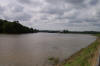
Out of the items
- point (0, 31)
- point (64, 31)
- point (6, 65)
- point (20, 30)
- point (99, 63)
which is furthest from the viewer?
point (64, 31)

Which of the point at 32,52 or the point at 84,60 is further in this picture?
the point at 32,52

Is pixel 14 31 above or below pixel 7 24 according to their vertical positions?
below

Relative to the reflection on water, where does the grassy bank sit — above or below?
above

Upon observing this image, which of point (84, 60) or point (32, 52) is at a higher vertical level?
point (84, 60)

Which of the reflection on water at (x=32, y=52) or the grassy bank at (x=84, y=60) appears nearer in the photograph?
the grassy bank at (x=84, y=60)

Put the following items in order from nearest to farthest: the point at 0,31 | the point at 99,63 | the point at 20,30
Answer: the point at 99,63 → the point at 0,31 → the point at 20,30

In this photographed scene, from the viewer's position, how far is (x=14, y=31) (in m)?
79.9

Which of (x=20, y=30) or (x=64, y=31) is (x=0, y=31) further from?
(x=64, y=31)

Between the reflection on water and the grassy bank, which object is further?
the reflection on water

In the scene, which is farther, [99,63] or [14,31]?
[14,31]

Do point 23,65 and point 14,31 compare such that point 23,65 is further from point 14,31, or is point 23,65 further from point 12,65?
point 14,31

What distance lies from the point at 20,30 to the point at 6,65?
8381cm

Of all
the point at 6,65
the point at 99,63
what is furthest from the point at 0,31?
the point at 99,63

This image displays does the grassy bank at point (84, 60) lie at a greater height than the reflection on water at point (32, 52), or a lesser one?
greater
